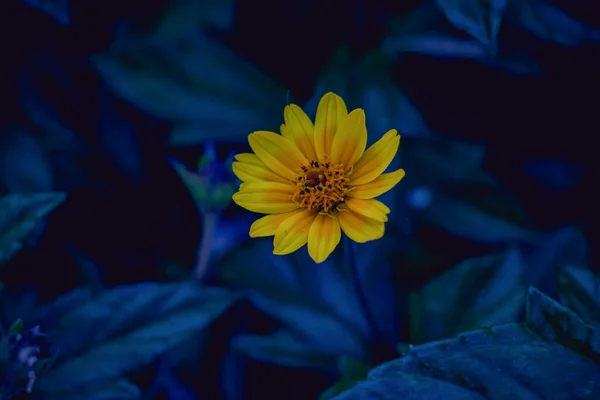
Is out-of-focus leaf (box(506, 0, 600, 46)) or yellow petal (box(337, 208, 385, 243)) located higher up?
out-of-focus leaf (box(506, 0, 600, 46))

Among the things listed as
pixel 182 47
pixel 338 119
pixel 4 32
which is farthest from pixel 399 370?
pixel 4 32

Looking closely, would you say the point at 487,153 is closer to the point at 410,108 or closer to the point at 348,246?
the point at 410,108

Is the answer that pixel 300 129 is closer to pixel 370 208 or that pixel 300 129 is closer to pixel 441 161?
pixel 370 208

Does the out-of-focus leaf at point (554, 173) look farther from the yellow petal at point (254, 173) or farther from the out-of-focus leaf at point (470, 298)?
the yellow petal at point (254, 173)

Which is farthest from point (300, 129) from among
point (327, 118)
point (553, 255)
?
point (553, 255)

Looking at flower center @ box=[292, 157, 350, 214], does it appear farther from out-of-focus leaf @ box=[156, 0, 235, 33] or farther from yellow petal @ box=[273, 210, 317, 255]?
out-of-focus leaf @ box=[156, 0, 235, 33]

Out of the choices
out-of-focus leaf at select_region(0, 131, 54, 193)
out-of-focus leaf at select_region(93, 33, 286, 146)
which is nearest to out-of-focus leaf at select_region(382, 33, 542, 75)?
out-of-focus leaf at select_region(93, 33, 286, 146)

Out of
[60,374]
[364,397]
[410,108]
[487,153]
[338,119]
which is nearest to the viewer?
[364,397]
